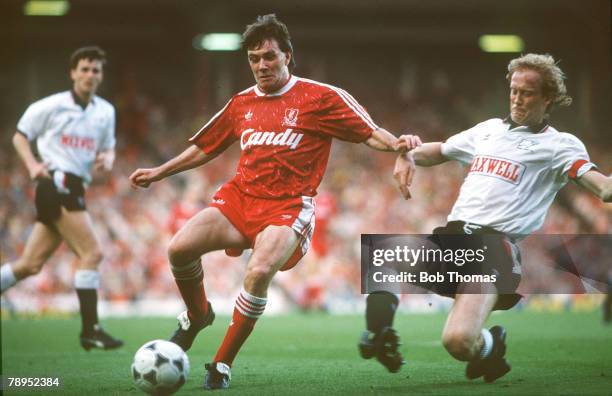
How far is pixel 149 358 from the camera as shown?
4828mm

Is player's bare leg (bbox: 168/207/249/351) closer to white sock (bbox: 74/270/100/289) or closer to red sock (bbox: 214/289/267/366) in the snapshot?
red sock (bbox: 214/289/267/366)

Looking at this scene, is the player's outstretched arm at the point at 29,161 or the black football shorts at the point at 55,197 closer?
the player's outstretched arm at the point at 29,161

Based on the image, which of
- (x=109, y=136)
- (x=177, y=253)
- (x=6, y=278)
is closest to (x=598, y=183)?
(x=177, y=253)

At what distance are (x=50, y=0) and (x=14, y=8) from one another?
46.3 inches

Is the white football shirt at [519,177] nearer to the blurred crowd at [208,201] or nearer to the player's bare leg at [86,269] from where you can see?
the player's bare leg at [86,269]

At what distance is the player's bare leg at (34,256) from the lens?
798 centimetres

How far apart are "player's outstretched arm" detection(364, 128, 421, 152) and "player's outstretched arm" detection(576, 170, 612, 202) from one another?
1.03 metres

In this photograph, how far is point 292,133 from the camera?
556 cm

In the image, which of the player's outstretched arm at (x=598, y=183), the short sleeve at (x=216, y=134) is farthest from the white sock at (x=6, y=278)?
the player's outstretched arm at (x=598, y=183)

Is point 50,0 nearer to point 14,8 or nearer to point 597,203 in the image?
point 14,8

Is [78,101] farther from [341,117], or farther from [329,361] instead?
[341,117]

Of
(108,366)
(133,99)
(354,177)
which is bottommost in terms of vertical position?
(108,366)

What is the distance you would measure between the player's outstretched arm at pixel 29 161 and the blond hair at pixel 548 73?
4.07 m

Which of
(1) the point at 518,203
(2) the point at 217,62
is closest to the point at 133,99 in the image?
(2) the point at 217,62
